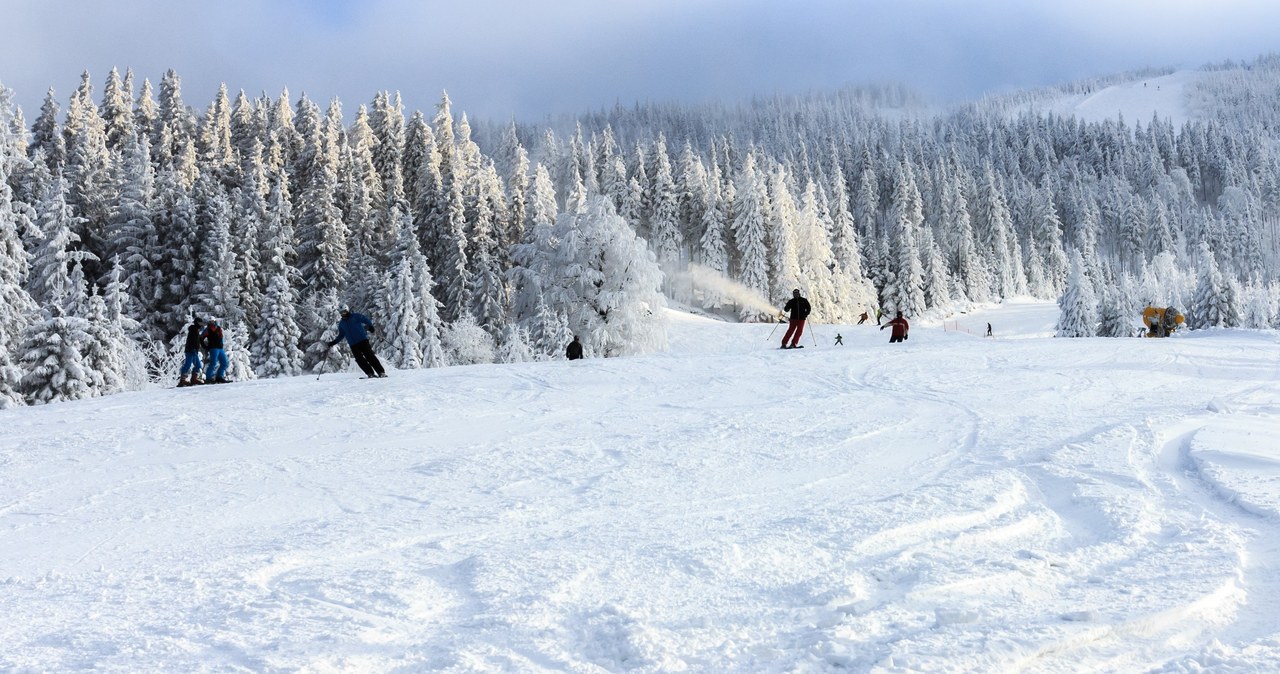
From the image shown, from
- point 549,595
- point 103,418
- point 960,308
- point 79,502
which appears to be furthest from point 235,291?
point 960,308

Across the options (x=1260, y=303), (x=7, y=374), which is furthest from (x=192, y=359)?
(x=1260, y=303)

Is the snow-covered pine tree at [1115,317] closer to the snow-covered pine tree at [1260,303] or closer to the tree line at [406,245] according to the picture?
the tree line at [406,245]

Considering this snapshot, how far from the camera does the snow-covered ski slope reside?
459cm

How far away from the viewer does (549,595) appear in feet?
17.6

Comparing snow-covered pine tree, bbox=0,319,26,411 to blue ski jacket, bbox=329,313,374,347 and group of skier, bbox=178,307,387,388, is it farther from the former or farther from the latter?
blue ski jacket, bbox=329,313,374,347

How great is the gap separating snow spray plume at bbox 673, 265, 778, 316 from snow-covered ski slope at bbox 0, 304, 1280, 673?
2048 inches

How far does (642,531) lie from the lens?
22.9 ft

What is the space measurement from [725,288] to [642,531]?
213 ft

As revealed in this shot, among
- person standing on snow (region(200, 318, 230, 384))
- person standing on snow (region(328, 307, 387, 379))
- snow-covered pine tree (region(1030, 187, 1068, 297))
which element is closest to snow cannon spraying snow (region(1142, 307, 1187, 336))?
person standing on snow (region(328, 307, 387, 379))

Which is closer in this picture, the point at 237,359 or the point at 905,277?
the point at 237,359

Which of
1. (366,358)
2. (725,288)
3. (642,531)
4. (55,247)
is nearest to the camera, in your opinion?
(642,531)

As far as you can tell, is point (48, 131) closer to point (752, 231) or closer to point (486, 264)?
point (486, 264)

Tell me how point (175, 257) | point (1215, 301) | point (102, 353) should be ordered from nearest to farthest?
point (102, 353) < point (175, 257) < point (1215, 301)

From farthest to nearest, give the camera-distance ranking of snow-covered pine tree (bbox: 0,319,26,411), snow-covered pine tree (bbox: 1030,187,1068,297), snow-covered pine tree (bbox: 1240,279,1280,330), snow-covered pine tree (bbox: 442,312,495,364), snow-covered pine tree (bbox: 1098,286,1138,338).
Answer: snow-covered pine tree (bbox: 1030,187,1068,297) → snow-covered pine tree (bbox: 1240,279,1280,330) → snow-covered pine tree (bbox: 1098,286,1138,338) → snow-covered pine tree (bbox: 442,312,495,364) → snow-covered pine tree (bbox: 0,319,26,411)
